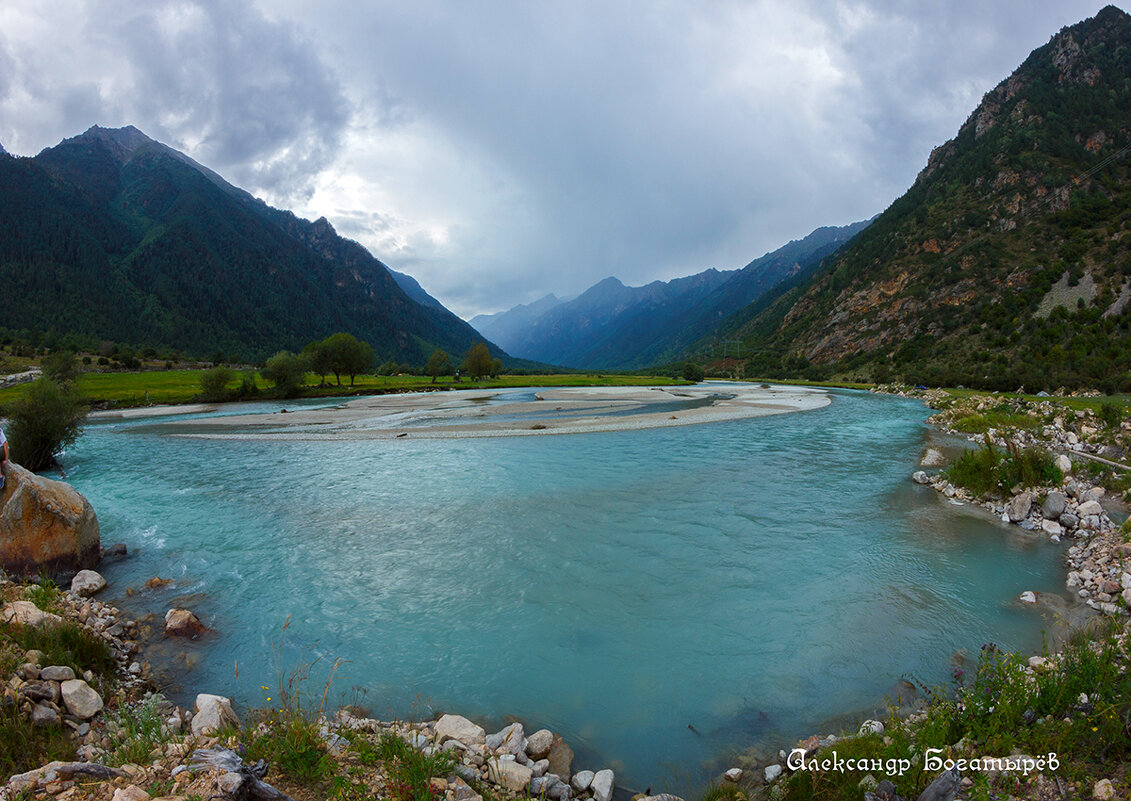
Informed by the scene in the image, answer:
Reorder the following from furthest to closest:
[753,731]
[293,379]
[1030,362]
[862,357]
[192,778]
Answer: [862,357]
[293,379]
[1030,362]
[753,731]
[192,778]

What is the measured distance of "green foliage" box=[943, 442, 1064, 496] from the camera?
1516cm

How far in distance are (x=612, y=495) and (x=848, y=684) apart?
11.2 m

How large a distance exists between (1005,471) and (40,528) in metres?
27.1

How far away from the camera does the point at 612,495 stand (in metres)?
18.2

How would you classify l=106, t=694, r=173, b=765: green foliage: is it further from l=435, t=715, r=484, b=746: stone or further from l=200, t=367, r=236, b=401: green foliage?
l=200, t=367, r=236, b=401: green foliage

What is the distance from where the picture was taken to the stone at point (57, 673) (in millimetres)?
5871

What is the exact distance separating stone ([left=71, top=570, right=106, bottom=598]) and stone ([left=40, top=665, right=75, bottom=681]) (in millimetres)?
5717

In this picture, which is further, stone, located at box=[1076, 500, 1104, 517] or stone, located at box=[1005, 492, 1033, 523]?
stone, located at box=[1005, 492, 1033, 523]

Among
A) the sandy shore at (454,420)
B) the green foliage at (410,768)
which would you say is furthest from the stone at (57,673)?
the sandy shore at (454,420)

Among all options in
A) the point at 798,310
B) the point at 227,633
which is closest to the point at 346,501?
the point at 227,633

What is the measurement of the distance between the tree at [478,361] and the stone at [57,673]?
106378mm

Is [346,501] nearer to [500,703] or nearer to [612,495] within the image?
[612,495]

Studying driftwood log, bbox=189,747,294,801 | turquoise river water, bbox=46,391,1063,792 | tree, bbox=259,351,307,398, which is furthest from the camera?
tree, bbox=259,351,307,398

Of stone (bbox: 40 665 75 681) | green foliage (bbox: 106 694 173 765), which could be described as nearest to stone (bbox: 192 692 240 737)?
green foliage (bbox: 106 694 173 765)
